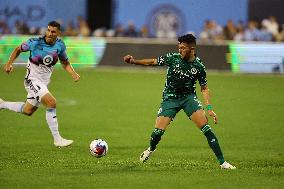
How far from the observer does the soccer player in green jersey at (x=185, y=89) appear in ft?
39.8

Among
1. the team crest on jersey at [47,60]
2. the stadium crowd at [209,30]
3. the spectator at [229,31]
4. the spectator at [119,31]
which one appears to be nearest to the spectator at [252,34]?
the stadium crowd at [209,30]

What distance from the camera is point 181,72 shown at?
1220 cm

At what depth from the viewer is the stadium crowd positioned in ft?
99.5

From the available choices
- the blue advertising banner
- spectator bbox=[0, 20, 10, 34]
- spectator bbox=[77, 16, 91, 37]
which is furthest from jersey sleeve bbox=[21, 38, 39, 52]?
the blue advertising banner

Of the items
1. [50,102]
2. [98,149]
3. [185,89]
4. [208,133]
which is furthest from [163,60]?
[50,102]

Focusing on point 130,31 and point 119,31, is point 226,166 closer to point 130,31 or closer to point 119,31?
point 130,31

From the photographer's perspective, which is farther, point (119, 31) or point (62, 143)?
point (119, 31)

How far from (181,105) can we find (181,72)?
53cm

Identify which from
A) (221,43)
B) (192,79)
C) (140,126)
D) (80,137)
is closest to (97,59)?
(221,43)

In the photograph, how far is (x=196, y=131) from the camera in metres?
17.5

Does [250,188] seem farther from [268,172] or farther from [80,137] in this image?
[80,137]

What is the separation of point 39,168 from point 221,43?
Result: 17.3m

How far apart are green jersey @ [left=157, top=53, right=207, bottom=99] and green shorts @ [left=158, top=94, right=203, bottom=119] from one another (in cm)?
16

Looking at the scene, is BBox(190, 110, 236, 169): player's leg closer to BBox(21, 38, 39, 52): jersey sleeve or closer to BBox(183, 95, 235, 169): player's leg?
BBox(183, 95, 235, 169): player's leg
